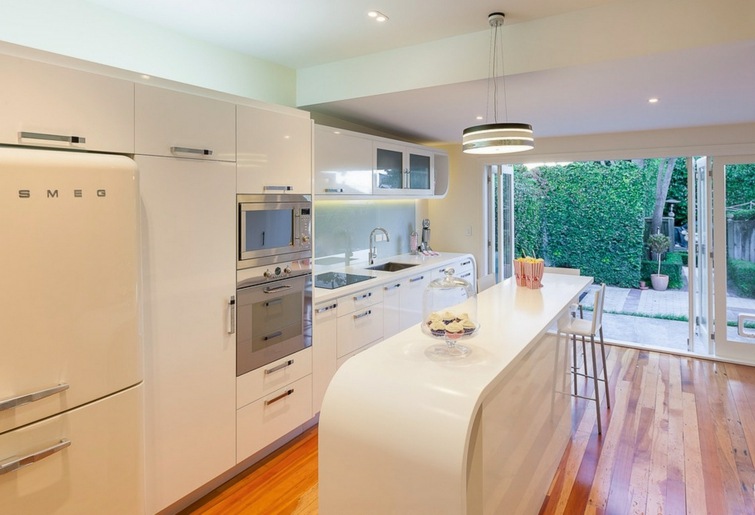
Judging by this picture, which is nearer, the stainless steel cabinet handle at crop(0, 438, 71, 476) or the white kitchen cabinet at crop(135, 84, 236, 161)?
the stainless steel cabinet handle at crop(0, 438, 71, 476)

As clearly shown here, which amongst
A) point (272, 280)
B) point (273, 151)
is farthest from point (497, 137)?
point (272, 280)

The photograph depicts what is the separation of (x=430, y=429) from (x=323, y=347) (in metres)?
1.91

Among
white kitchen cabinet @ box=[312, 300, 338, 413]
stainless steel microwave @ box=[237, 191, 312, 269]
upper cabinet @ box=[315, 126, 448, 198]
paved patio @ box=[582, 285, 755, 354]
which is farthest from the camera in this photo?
paved patio @ box=[582, 285, 755, 354]

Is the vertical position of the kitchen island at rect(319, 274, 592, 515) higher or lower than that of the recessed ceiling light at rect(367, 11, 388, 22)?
lower

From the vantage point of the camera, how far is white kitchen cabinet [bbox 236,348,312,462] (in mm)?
2562

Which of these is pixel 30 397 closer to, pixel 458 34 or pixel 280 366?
pixel 280 366

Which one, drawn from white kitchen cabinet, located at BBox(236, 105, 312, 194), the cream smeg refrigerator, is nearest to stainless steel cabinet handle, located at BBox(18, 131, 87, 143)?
the cream smeg refrigerator

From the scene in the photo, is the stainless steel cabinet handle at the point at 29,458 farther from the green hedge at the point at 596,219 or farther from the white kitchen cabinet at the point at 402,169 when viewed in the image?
the green hedge at the point at 596,219

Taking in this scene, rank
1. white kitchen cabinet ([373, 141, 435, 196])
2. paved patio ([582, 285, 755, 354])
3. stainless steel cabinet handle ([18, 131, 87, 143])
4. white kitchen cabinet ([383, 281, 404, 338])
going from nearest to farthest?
stainless steel cabinet handle ([18, 131, 87, 143])
white kitchen cabinet ([383, 281, 404, 338])
white kitchen cabinet ([373, 141, 435, 196])
paved patio ([582, 285, 755, 354])

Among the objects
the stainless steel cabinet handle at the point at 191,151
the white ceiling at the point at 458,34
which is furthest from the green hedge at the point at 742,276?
the stainless steel cabinet handle at the point at 191,151

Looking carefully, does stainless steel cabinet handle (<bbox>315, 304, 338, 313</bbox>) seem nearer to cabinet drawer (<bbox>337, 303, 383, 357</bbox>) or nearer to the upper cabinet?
cabinet drawer (<bbox>337, 303, 383, 357</bbox>)

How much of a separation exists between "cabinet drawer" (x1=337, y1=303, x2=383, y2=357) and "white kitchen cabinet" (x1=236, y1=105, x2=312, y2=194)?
1.06m

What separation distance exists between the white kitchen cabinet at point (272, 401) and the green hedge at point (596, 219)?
5.92 m

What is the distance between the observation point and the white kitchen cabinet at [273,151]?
8.17 feet
